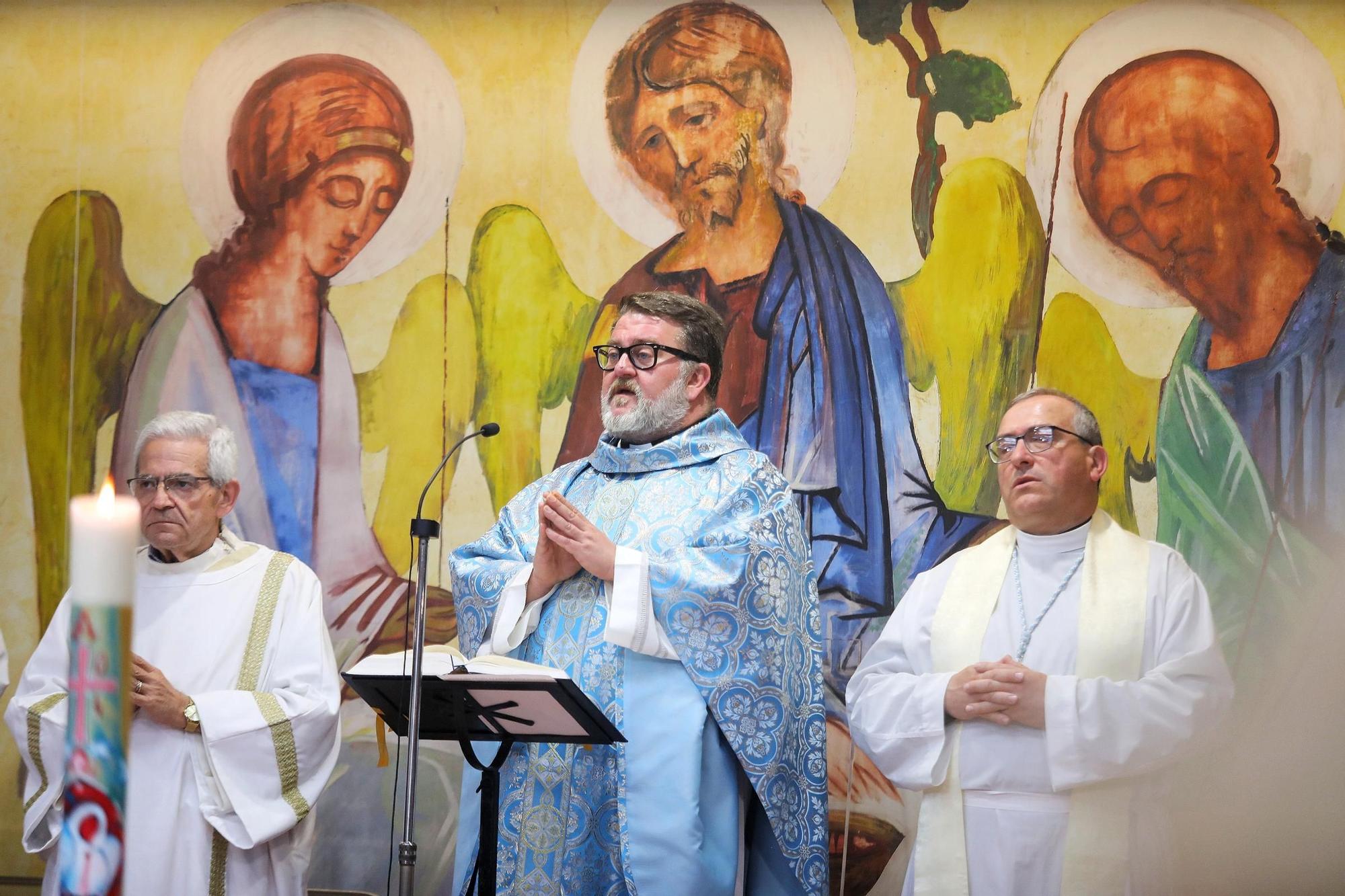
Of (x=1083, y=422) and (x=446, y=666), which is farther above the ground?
(x=1083, y=422)

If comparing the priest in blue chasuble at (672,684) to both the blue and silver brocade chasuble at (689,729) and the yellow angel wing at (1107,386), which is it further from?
the yellow angel wing at (1107,386)

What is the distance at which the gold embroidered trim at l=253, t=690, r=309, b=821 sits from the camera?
474 cm

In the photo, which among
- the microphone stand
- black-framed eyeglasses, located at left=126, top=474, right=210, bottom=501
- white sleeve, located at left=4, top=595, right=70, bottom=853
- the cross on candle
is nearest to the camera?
the cross on candle

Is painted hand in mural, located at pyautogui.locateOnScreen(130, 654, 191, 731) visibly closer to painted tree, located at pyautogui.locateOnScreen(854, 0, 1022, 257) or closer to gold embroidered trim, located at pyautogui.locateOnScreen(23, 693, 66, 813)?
gold embroidered trim, located at pyautogui.locateOnScreen(23, 693, 66, 813)

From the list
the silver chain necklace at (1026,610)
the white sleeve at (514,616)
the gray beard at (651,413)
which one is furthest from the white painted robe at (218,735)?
the silver chain necklace at (1026,610)

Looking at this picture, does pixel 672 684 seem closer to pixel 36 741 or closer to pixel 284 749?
pixel 284 749

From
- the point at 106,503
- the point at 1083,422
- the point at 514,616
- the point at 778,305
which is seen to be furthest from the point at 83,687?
the point at 778,305

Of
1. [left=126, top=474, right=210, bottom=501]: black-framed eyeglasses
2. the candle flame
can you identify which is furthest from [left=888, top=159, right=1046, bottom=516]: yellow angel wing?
the candle flame

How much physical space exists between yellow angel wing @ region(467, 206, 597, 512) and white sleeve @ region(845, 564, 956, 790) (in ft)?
7.32

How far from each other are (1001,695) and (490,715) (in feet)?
5.21

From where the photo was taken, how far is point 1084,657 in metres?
4.64

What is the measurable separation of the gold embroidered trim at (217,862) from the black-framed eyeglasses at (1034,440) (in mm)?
2723

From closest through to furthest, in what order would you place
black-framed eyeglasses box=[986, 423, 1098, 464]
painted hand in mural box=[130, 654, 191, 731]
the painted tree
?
painted hand in mural box=[130, 654, 191, 731], black-framed eyeglasses box=[986, 423, 1098, 464], the painted tree

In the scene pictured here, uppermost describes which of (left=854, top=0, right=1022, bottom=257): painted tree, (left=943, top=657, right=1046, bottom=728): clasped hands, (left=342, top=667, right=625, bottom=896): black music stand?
(left=854, top=0, right=1022, bottom=257): painted tree
